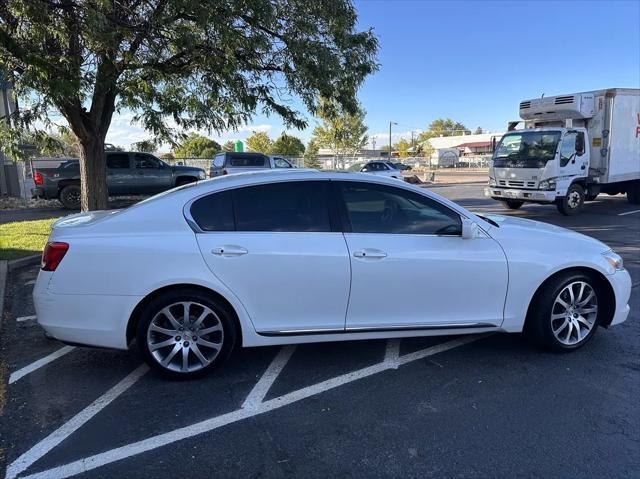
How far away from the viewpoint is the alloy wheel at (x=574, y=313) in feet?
13.3

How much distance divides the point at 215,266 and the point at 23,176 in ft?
59.0

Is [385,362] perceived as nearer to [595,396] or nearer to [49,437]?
[595,396]

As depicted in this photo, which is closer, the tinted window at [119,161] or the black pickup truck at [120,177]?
the black pickup truck at [120,177]

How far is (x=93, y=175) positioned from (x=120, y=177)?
7.43 metres

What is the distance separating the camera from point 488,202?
1736cm

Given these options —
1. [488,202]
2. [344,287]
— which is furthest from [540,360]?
[488,202]

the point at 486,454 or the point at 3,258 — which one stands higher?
the point at 3,258

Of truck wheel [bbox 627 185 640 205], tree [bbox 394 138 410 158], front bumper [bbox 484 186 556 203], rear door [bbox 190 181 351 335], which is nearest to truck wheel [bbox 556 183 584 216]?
front bumper [bbox 484 186 556 203]

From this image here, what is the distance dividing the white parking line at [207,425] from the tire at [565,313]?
0.84m

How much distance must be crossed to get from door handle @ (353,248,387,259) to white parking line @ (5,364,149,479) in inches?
77.8

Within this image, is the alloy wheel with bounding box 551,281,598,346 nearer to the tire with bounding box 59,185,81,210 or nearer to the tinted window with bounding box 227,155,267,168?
the tire with bounding box 59,185,81,210

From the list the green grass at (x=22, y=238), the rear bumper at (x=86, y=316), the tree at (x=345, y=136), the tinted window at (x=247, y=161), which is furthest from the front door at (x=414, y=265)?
the tree at (x=345, y=136)

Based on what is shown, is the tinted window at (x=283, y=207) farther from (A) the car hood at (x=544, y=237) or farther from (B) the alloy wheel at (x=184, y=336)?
(A) the car hood at (x=544, y=237)

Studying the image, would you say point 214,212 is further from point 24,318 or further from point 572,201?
point 572,201
